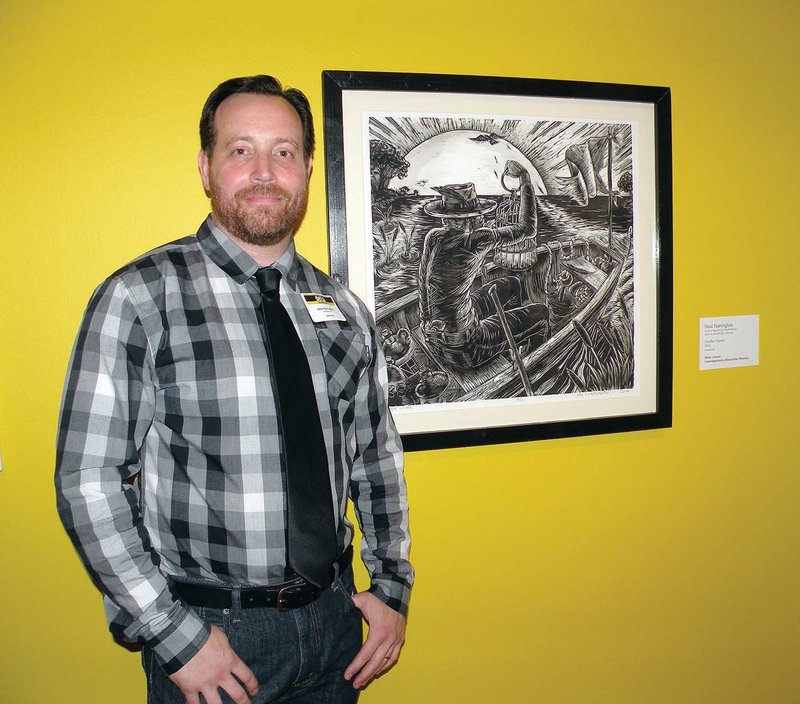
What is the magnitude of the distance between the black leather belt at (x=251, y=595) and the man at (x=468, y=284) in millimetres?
739

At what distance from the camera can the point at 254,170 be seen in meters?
1.25

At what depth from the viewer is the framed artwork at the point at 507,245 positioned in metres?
1.61

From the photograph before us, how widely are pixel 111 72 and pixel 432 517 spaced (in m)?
1.46

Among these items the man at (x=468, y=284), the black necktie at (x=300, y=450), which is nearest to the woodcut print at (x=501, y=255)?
the man at (x=468, y=284)

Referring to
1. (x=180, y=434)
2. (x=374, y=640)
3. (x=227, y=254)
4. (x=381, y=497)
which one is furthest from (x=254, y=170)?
(x=374, y=640)

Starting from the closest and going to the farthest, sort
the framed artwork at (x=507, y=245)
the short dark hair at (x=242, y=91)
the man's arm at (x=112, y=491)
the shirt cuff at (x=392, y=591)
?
1. the man's arm at (x=112, y=491)
2. the short dark hair at (x=242, y=91)
3. the shirt cuff at (x=392, y=591)
4. the framed artwork at (x=507, y=245)

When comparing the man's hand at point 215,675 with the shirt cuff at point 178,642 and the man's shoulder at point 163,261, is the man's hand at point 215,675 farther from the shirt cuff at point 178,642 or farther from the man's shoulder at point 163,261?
the man's shoulder at point 163,261

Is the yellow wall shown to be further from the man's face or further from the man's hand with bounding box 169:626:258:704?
the man's hand with bounding box 169:626:258:704

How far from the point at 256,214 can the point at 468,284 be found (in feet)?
2.18

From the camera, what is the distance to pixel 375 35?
161 centimetres

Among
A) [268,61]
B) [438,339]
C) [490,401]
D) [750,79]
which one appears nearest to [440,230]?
[438,339]

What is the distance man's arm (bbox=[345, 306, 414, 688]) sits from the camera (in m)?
1.41

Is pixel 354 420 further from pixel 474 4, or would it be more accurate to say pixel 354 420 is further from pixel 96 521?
pixel 474 4

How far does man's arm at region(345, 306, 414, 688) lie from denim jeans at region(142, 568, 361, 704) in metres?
0.15
